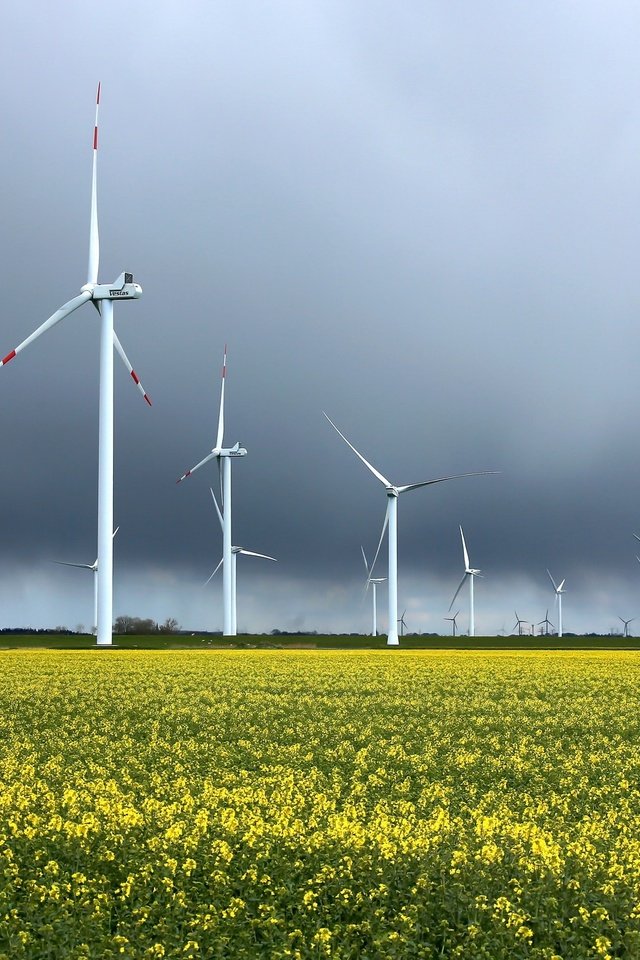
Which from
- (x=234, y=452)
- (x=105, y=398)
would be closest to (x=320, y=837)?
(x=105, y=398)

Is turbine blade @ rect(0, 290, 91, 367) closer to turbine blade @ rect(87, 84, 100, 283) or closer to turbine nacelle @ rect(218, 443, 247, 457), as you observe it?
turbine blade @ rect(87, 84, 100, 283)

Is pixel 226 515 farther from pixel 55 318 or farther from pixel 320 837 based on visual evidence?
pixel 320 837

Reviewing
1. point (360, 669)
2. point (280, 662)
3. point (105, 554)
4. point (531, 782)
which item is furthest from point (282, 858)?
point (105, 554)

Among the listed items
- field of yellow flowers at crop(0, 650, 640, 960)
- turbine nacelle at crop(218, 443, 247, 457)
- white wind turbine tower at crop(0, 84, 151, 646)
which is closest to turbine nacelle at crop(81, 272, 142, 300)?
white wind turbine tower at crop(0, 84, 151, 646)

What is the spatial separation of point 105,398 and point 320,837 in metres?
77.8

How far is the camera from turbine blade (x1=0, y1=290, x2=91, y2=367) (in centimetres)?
8331

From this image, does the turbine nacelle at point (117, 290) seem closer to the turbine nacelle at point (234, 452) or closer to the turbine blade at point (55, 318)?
the turbine blade at point (55, 318)

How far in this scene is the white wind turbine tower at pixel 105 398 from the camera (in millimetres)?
90000

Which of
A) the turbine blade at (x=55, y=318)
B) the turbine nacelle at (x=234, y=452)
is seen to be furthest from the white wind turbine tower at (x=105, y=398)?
the turbine nacelle at (x=234, y=452)

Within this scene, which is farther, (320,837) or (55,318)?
(55,318)

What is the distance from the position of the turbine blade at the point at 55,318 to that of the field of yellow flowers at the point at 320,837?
5396 centimetres

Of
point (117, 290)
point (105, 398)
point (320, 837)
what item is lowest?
point (320, 837)

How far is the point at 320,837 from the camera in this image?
15461 millimetres

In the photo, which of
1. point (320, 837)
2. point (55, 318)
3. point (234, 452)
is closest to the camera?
point (320, 837)
